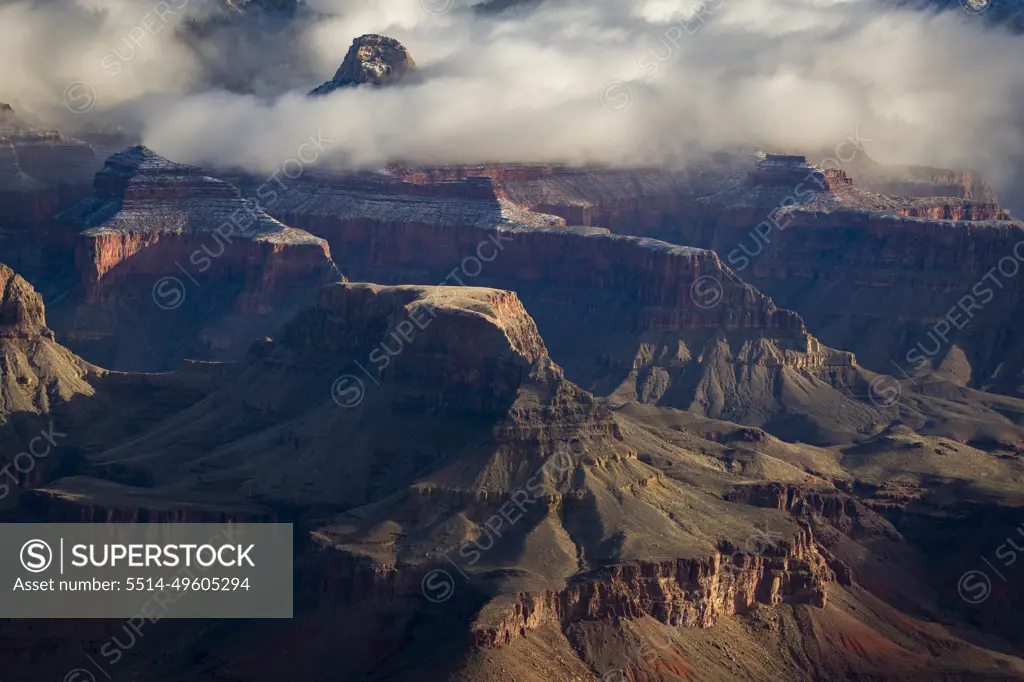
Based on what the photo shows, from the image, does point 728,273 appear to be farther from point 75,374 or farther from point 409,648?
point 409,648

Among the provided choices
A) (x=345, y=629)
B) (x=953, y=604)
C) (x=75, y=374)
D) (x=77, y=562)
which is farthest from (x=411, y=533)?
(x=75, y=374)

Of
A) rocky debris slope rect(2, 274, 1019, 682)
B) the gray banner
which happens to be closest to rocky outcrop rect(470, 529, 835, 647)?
rocky debris slope rect(2, 274, 1019, 682)

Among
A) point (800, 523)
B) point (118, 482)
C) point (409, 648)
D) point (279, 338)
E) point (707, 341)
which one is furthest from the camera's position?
point (707, 341)

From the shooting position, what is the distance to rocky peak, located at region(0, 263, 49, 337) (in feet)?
553

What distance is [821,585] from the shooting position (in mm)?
138000

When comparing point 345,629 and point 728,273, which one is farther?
point 728,273

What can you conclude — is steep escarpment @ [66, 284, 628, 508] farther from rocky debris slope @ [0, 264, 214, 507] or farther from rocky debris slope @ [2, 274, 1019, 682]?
rocky debris slope @ [0, 264, 214, 507]

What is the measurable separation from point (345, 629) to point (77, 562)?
59.8ft

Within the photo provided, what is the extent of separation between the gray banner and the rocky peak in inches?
946

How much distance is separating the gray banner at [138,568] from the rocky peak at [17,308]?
78.8 ft

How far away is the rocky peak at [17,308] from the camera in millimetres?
168625

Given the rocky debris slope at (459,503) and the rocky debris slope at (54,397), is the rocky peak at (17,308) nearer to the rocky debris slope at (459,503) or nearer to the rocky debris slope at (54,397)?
the rocky debris slope at (54,397)

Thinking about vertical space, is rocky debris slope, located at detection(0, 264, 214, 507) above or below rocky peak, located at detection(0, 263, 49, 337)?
below

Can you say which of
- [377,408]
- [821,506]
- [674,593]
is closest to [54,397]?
[377,408]
